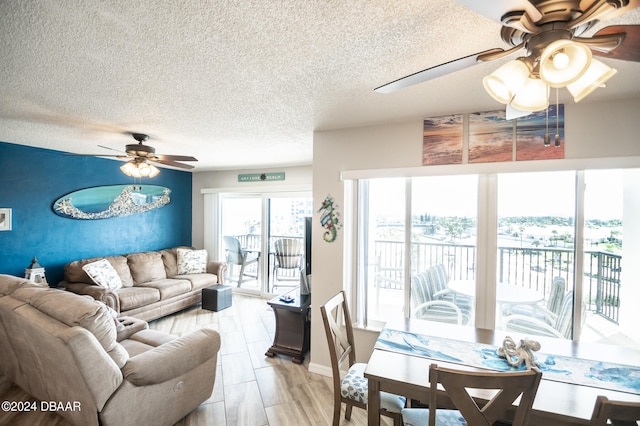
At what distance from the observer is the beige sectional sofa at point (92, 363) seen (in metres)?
1.59

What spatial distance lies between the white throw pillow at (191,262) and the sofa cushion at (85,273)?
0.80m

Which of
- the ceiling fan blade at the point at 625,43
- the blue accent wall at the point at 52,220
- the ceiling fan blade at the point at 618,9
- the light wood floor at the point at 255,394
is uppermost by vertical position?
the ceiling fan blade at the point at 618,9

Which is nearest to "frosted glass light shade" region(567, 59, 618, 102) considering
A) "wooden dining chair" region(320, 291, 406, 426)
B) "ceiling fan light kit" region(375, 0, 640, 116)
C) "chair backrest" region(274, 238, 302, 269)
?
"ceiling fan light kit" region(375, 0, 640, 116)

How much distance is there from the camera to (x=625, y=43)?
85 centimetres

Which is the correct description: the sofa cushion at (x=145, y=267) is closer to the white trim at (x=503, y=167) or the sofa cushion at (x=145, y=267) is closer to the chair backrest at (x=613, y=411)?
the white trim at (x=503, y=167)

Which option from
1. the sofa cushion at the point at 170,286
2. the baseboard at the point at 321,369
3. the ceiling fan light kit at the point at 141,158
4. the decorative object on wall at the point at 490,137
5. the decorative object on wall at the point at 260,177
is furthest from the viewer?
the decorative object on wall at the point at 260,177

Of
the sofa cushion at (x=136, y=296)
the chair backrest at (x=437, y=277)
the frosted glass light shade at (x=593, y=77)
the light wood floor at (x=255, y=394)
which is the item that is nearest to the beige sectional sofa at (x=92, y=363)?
the light wood floor at (x=255, y=394)

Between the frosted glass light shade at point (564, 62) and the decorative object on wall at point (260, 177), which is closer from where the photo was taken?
the frosted glass light shade at point (564, 62)

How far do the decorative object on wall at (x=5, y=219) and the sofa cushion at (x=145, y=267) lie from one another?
140 cm

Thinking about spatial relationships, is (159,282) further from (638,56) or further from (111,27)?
(638,56)

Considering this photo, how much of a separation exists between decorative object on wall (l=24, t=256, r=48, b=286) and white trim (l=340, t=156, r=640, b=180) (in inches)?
158

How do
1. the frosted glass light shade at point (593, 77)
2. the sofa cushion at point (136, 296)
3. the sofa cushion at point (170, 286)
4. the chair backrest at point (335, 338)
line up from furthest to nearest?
the sofa cushion at point (170, 286) < the sofa cushion at point (136, 296) < the chair backrest at point (335, 338) < the frosted glass light shade at point (593, 77)

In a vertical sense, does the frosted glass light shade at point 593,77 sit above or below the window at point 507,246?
above

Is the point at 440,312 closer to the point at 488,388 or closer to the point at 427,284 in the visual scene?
the point at 427,284
